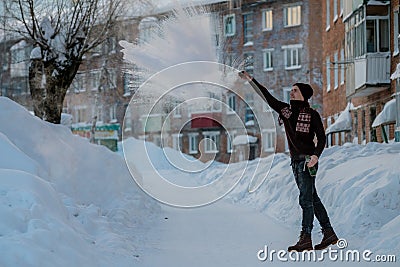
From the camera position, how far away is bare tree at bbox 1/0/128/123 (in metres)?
13.3

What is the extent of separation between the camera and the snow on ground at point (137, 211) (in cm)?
494

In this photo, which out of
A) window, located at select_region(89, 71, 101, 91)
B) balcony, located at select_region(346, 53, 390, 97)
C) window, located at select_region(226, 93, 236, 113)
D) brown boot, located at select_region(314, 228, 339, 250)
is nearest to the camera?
brown boot, located at select_region(314, 228, 339, 250)

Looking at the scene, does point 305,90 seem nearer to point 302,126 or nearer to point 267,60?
point 302,126

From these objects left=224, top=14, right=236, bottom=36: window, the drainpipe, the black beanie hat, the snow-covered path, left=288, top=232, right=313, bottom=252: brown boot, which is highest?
left=224, top=14, right=236, bottom=36: window

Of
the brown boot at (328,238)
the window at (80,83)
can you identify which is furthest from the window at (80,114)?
the brown boot at (328,238)

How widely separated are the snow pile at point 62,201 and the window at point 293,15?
11.0m

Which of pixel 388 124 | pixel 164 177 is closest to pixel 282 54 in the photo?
pixel 388 124

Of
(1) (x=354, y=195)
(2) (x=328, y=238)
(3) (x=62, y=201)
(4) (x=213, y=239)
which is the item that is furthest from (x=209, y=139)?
(2) (x=328, y=238)

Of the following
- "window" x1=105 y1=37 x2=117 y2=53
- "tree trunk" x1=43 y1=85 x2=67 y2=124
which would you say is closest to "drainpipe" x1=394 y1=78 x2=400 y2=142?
"window" x1=105 y1=37 x2=117 y2=53

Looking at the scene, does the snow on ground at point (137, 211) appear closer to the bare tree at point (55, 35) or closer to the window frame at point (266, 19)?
the bare tree at point (55, 35)

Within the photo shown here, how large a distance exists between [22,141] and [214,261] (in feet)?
12.5

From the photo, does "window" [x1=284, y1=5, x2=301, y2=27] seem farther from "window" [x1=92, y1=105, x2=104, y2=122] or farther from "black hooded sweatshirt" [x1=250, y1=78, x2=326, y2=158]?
"black hooded sweatshirt" [x1=250, y1=78, x2=326, y2=158]

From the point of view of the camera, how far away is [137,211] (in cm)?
868

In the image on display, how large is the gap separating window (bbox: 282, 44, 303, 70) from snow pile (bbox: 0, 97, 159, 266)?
32.8 ft
